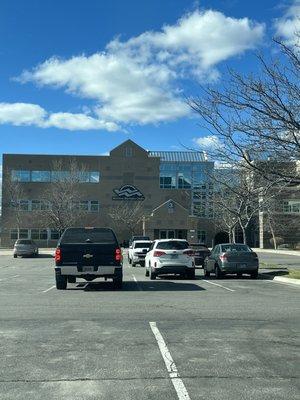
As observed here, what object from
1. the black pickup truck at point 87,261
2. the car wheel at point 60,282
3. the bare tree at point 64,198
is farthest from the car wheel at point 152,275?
the bare tree at point 64,198

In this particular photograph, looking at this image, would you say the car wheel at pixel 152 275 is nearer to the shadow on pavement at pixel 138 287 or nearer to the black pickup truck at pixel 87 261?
the shadow on pavement at pixel 138 287

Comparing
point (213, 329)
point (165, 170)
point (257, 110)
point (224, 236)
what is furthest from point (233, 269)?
point (165, 170)

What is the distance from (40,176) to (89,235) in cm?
6760

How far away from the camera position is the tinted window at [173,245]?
73.2 ft

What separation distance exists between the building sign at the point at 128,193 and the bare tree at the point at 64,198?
19.5 feet

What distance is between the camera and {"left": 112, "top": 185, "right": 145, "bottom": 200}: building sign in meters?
85.6

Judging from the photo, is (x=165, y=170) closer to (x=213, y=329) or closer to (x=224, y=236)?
(x=224, y=236)

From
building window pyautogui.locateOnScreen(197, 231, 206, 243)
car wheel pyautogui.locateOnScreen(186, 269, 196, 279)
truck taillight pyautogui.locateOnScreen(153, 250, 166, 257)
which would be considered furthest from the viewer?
building window pyautogui.locateOnScreen(197, 231, 206, 243)

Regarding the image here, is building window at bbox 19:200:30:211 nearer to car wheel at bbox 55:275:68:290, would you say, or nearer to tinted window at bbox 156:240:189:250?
tinted window at bbox 156:240:189:250

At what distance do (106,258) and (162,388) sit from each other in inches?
451

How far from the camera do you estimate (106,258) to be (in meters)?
17.3

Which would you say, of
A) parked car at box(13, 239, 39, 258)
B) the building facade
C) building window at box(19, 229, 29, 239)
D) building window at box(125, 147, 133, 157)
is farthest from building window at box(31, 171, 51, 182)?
parked car at box(13, 239, 39, 258)

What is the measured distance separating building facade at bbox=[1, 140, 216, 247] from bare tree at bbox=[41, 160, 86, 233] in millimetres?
327

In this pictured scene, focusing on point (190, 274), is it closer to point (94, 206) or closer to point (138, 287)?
point (138, 287)
